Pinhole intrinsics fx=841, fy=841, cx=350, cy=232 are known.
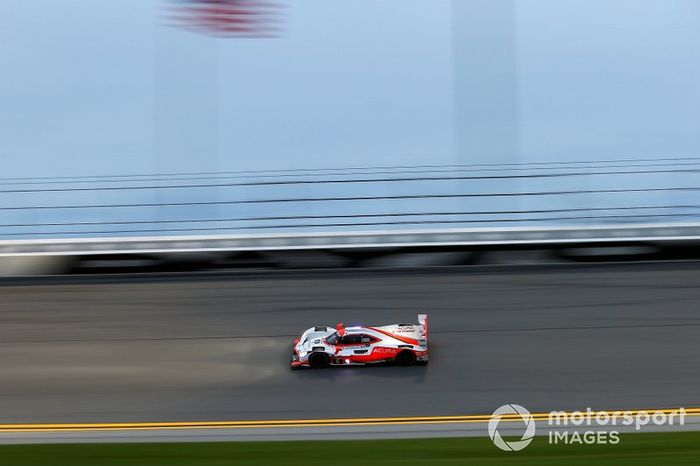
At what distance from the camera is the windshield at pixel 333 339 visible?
26.6 feet

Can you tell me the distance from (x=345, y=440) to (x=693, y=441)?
7.83 feet

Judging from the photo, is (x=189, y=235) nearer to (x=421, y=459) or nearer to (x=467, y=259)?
(x=467, y=259)

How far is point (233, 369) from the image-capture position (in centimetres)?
820

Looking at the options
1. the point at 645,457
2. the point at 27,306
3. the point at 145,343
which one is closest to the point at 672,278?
the point at 645,457

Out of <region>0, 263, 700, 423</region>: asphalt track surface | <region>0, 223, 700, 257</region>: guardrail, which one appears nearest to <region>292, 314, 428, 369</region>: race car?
<region>0, 263, 700, 423</region>: asphalt track surface

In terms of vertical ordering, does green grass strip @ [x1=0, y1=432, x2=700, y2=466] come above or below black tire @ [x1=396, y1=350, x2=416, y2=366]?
below

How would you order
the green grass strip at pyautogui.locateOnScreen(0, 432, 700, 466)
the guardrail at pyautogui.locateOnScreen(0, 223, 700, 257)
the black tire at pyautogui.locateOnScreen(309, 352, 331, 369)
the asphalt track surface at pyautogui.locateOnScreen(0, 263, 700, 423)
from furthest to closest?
the guardrail at pyautogui.locateOnScreen(0, 223, 700, 257) < the black tire at pyautogui.locateOnScreen(309, 352, 331, 369) < the asphalt track surface at pyautogui.locateOnScreen(0, 263, 700, 423) < the green grass strip at pyautogui.locateOnScreen(0, 432, 700, 466)

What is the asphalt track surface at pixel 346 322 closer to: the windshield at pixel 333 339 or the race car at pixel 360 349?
the race car at pixel 360 349

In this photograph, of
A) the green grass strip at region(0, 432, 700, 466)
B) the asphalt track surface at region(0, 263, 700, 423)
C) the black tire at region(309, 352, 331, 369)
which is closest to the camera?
the green grass strip at region(0, 432, 700, 466)

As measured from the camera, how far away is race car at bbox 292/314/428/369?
A: 803 centimetres

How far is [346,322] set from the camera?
9.48m

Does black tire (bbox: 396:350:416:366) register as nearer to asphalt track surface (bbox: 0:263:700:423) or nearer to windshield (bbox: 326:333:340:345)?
asphalt track surface (bbox: 0:263:700:423)

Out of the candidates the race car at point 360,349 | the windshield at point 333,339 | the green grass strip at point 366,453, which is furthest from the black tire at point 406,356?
the green grass strip at point 366,453

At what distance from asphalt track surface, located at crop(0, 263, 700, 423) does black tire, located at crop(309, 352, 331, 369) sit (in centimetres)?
9
